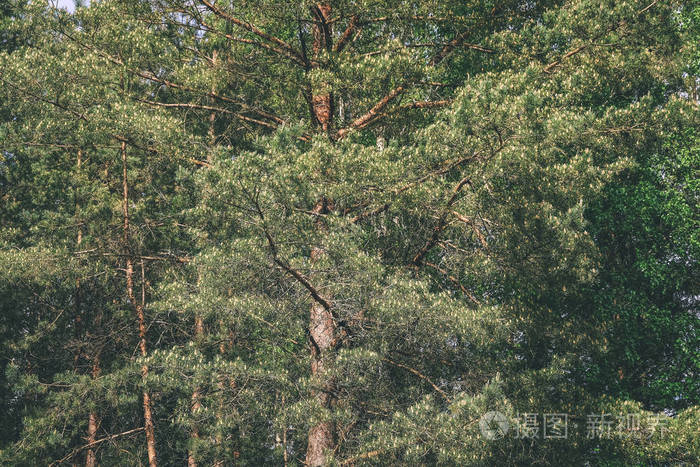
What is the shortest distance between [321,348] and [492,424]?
10.1ft

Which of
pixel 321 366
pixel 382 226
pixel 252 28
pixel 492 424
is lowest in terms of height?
pixel 492 424

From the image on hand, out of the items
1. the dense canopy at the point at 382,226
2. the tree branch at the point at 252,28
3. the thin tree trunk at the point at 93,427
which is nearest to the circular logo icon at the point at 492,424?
the dense canopy at the point at 382,226

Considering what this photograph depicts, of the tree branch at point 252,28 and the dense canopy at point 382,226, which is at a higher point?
the tree branch at point 252,28

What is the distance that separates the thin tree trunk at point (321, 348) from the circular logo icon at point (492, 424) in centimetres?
221

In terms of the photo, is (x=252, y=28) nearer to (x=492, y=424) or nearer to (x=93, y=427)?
(x=492, y=424)

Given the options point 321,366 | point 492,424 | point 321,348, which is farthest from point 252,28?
point 492,424

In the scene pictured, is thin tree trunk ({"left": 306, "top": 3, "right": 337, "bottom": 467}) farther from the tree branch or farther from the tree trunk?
the tree branch

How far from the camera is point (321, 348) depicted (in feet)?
31.9

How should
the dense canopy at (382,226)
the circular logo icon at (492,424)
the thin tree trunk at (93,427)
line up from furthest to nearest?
the thin tree trunk at (93,427) < the dense canopy at (382,226) < the circular logo icon at (492,424)

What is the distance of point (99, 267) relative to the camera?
12328mm

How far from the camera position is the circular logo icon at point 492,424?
25.2 ft

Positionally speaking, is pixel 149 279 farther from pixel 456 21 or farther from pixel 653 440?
pixel 653 440

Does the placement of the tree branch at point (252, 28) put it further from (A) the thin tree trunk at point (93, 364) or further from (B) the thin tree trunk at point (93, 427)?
(B) the thin tree trunk at point (93, 427)

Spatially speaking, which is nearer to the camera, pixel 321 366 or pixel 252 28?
pixel 321 366
